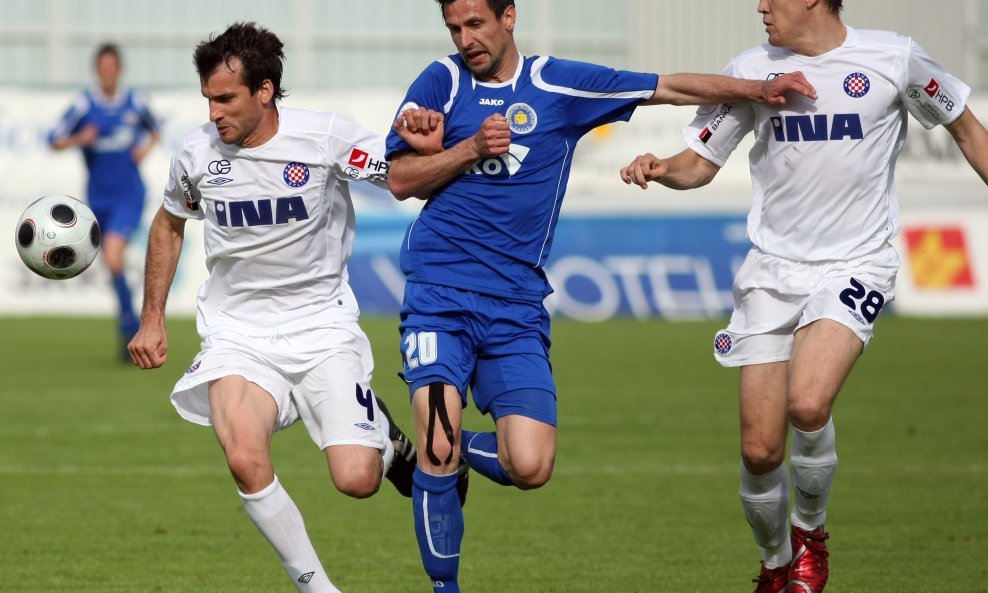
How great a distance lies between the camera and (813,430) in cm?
561

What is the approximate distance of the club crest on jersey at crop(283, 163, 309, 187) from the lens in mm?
5883

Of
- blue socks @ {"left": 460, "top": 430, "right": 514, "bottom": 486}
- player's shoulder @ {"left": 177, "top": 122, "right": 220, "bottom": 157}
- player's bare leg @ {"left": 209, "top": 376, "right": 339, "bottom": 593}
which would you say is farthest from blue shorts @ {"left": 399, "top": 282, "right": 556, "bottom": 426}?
player's shoulder @ {"left": 177, "top": 122, "right": 220, "bottom": 157}

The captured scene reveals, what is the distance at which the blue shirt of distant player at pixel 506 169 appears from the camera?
5.66 m

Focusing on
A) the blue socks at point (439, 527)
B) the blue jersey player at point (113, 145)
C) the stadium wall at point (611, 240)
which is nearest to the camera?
the blue socks at point (439, 527)

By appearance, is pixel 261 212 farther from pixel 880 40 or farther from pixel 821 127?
pixel 880 40

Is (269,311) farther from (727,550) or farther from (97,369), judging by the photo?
(97,369)

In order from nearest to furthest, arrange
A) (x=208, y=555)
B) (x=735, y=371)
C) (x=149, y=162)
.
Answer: (x=208, y=555)
(x=735, y=371)
(x=149, y=162)

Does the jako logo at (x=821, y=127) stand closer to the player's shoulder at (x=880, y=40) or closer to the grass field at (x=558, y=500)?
the player's shoulder at (x=880, y=40)

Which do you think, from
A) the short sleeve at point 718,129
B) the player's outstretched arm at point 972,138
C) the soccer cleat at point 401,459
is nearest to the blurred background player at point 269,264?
the soccer cleat at point 401,459

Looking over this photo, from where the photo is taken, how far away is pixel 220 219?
19.2 ft

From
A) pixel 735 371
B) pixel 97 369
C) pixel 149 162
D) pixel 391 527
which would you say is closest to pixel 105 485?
pixel 391 527

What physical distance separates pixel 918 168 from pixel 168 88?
9.82m

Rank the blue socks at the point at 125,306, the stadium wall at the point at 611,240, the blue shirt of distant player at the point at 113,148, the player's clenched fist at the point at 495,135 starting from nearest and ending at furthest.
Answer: the player's clenched fist at the point at 495,135, the blue socks at the point at 125,306, the blue shirt of distant player at the point at 113,148, the stadium wall at the point at 611,240

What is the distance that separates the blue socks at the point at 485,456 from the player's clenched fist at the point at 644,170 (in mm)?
1141
